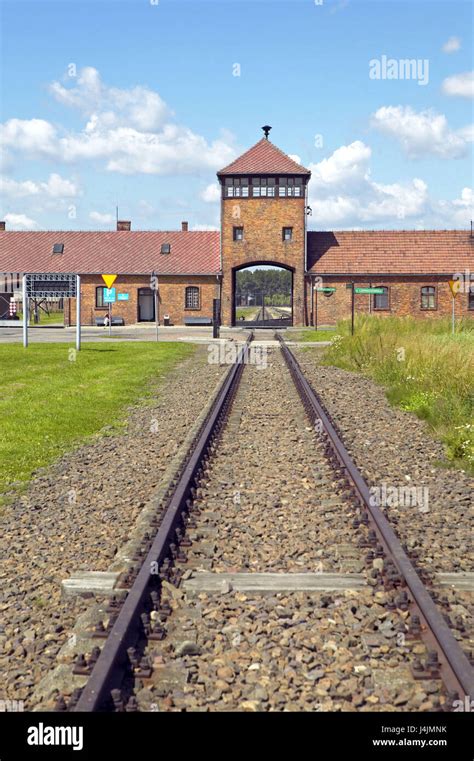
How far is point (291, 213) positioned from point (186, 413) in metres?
37.9

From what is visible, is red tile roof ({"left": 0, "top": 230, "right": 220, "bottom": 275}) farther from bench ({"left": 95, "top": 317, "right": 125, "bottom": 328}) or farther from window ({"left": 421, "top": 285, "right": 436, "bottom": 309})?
window ({"left": 421, "top": 285, "right": 436, "bottom": 309})

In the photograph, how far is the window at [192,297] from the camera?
51.3 m

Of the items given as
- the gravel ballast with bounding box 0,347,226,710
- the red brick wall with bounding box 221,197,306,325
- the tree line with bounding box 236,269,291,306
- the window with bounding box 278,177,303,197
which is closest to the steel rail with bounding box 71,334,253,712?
the gravel ballast with bounding box 0,347,226,710

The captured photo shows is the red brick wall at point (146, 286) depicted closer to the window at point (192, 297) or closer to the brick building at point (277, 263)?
the brick building at point (277, 263)

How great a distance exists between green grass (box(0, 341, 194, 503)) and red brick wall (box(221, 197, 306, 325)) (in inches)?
897

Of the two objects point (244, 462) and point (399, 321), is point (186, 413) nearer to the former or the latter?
point (244, 462)

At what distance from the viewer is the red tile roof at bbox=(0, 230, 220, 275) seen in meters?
52.4

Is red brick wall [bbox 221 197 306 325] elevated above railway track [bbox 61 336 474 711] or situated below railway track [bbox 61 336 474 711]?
above

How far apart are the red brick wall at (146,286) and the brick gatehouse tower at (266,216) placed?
259 cm

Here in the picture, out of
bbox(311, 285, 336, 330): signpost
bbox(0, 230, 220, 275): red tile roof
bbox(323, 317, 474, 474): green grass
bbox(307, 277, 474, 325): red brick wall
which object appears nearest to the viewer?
bbox(323, 317, 474, 474): green grass

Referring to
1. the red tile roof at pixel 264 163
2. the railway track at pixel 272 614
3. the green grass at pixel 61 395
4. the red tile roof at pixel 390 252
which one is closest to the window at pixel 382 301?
the red tile roof at pixel 390 252

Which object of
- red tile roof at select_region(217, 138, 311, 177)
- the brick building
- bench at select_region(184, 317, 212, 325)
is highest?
red tile roof at select_region(217, 138, 311, 177)

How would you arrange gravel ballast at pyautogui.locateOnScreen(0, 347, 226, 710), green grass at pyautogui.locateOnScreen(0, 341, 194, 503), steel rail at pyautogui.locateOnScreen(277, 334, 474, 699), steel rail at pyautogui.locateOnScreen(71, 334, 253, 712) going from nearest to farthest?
steel rail at pyautogui.locateOnScreen(71, 334, 253, 712)
steel rail at pyautogui.locateOnScreen(277, 334, 474, 699)
gravel ballast at pyautogui.locateOnScreen(0, 347, 226, 710)
green grass at pyautogui.locateOnScreen(0, 341, 194, 503)
